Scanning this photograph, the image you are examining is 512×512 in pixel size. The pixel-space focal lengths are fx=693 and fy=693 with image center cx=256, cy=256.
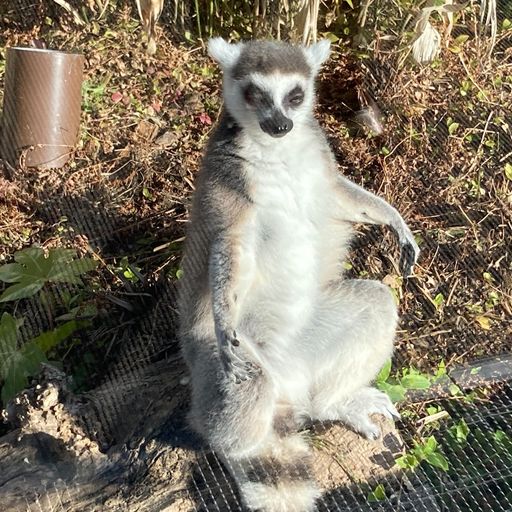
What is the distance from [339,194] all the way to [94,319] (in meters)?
1.45

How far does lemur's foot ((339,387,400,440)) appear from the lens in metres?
2.88

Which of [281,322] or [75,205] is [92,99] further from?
[281,322]

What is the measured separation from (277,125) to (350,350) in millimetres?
971

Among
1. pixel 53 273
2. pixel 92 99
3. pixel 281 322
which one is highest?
pixel 92 99

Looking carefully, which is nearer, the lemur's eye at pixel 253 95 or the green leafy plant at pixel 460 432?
the lemur's eye at pixel 253 95

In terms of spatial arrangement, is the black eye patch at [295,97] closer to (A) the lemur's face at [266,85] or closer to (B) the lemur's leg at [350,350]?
(A) the lemur's face at [266,85]

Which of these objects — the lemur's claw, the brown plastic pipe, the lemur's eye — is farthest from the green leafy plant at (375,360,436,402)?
the brown plastic pipe

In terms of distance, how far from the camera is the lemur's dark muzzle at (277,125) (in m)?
2.60

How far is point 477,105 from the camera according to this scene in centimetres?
434

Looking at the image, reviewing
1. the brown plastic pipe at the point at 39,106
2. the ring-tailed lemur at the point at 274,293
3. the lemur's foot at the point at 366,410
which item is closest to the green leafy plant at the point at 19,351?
the ring-tailed lemur at the point at 274,293

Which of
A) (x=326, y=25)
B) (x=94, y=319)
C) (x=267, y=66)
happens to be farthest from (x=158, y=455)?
(x=326, y=25)

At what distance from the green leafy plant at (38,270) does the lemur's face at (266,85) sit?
55.8 inches

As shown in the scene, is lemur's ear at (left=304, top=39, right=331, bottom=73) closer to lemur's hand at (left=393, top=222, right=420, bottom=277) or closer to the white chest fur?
the white chest fur

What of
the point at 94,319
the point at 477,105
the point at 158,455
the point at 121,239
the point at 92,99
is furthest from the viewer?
the point at 92,99
